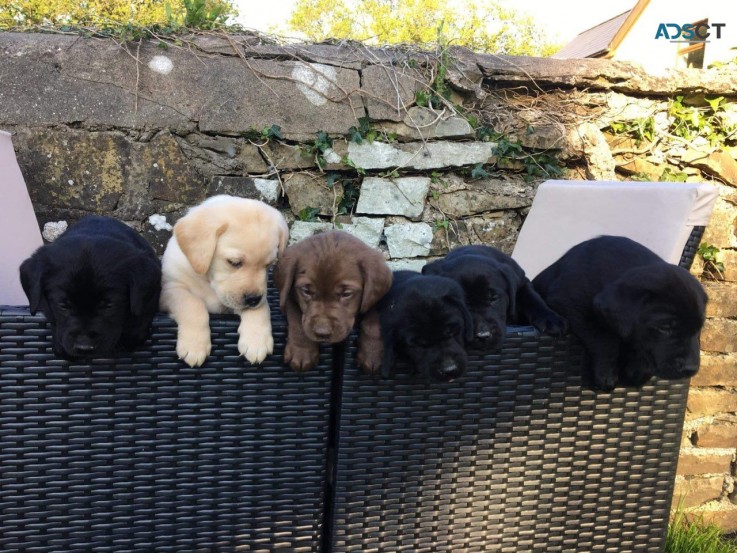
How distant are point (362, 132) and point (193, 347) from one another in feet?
8.78

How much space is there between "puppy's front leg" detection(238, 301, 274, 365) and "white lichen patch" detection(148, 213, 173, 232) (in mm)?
2189

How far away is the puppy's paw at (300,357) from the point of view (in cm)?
230

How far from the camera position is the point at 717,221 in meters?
4.24

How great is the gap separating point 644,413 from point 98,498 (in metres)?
2.17

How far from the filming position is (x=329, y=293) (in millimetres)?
2555

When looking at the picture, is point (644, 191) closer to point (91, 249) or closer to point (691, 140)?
point (691, 140)

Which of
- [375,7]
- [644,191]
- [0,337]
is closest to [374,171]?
[644,191]

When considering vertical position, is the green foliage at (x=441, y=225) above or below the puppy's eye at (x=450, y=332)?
above

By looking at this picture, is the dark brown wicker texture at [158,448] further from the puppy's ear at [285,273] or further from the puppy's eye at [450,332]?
the puppy's eye at [450,332]

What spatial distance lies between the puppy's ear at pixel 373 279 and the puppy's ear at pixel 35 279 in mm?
1149

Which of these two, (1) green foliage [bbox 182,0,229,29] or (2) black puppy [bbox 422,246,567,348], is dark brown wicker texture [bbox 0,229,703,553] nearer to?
(2) black puppy [bbox 422,246,567,348]

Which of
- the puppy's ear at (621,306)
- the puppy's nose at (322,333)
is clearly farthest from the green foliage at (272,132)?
the puppy's ear at (621,306)

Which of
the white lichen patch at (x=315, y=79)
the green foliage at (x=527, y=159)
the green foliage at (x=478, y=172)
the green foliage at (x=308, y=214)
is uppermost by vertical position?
the white lichen patch at (x=315, y=79)

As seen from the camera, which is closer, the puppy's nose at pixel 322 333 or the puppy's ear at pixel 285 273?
the puppy's nose at pixel 322 333
